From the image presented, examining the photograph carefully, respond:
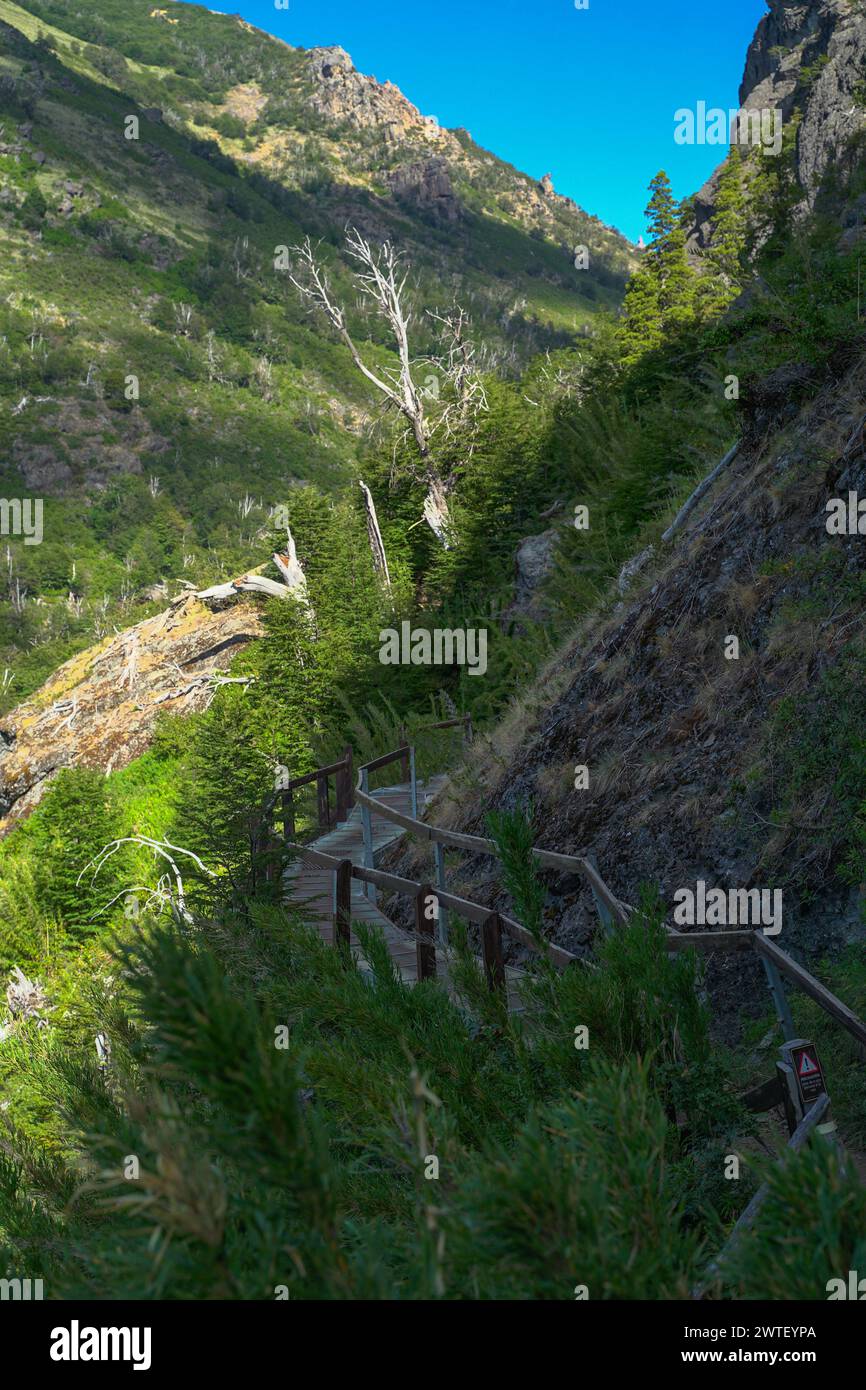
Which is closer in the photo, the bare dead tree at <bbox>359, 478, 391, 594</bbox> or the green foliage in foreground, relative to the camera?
the green foliage in foreground

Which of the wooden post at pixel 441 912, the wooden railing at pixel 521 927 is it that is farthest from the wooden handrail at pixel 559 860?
the wooden post at pixel 441 912

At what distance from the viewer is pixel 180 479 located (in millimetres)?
130500

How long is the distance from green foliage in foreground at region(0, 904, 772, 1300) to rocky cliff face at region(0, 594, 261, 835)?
965 inches

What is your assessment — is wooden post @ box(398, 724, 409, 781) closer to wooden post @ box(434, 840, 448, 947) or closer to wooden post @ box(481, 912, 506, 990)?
wooden post @ box(434, 840, 448, 947)

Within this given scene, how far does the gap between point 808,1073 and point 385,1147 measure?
2098mm

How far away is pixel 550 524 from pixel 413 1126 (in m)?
19.6

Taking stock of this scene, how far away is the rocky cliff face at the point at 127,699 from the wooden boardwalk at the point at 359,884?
12877 millimetres

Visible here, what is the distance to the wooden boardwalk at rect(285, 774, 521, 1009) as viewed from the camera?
693 cm

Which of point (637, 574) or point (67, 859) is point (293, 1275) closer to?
point (637, 574)

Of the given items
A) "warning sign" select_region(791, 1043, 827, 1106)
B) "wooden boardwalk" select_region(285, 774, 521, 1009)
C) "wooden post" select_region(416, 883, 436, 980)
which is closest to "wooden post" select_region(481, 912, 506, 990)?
"wooden boardwalk" select_region(285, 774, 521, 1009)

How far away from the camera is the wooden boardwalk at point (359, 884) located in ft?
22.7

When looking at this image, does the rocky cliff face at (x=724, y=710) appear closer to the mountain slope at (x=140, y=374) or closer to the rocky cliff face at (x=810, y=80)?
the rocky cliff face at (x=810, y=80)

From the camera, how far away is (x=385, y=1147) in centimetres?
168
